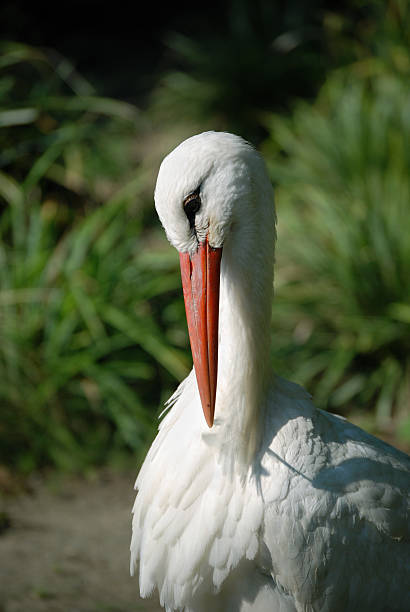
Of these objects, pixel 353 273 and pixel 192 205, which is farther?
pixel 353 273

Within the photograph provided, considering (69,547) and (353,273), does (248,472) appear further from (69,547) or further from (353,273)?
(353,273)

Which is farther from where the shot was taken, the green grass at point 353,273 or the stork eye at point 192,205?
the green grass at point 353,273

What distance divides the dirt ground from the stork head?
1.61 m

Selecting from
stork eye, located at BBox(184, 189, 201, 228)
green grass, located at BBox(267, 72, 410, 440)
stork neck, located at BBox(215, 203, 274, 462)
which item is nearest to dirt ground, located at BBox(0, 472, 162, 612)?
green grass, located at BBox(267, 72, 410, 440)

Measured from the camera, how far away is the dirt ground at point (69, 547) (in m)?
3.20

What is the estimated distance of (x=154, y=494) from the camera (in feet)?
7.42

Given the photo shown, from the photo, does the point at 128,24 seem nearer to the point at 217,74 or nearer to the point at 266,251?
the point at 217,74

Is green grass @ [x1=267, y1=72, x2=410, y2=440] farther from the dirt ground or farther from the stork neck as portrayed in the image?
the stork neck

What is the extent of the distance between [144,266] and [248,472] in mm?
2562

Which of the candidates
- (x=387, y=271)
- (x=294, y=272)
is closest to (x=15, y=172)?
(x=294, y=272)

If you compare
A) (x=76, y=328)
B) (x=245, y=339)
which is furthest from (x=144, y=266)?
(x=245, y=339)

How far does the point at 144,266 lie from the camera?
177 inches

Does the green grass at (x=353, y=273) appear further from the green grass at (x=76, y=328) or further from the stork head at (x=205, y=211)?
the stork head at (x=205, y=211)

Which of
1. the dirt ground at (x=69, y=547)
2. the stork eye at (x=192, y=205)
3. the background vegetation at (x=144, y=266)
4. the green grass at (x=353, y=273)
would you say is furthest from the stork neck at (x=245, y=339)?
the green grass at (x=353, y=273)
